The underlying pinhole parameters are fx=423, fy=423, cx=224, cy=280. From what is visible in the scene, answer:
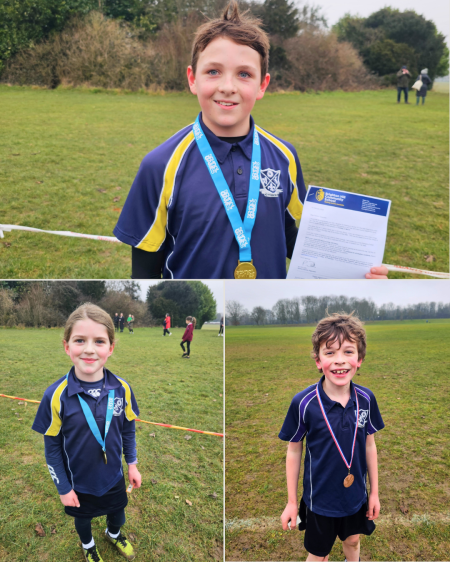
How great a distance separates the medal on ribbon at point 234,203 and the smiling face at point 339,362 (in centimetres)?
49

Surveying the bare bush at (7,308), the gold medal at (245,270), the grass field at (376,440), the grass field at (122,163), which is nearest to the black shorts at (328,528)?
the grass field at (376,440)

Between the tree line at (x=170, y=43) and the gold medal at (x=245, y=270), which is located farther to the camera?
the tree line at (x=170, y=43)

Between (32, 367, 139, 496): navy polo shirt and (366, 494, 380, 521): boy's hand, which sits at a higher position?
(32, 367, 139, 496): navy polo shirt

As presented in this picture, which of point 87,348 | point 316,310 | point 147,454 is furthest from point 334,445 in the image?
point 87,348

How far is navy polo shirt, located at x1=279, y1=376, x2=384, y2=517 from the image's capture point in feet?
6.05

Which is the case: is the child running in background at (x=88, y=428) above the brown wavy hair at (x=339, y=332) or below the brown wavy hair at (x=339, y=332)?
below

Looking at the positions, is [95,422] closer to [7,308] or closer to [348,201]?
[7,308]

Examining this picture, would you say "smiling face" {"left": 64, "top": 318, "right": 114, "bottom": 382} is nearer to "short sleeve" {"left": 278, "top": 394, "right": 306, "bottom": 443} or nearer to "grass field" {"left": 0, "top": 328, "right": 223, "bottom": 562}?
"grass field" {"left": 0, "top": 328, "right": 223, "bottom": 562}

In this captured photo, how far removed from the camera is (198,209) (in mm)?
1828

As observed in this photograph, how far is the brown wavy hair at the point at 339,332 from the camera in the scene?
1.87 meters

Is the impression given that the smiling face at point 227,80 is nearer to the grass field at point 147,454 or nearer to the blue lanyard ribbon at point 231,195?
the blue lanyard ribbon at point 231,195

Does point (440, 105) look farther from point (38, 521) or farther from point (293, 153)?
point (38, 521)

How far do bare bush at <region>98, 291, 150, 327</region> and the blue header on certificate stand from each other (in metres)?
0.96

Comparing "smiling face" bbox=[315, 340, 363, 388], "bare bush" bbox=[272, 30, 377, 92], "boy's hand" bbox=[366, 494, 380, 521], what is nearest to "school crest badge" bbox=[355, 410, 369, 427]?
"smiling face" bbox=[315, 340, 363, 388]
